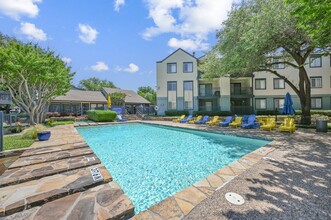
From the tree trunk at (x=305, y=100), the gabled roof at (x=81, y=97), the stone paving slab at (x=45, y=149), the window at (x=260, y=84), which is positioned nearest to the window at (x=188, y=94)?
the window at (x=260, y=84)

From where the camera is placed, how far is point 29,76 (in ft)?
42.5

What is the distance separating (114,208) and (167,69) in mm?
26251

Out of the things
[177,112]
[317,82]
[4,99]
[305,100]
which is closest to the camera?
[4,99]

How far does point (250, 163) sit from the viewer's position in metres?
5.20

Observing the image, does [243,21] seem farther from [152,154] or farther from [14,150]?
[14,150]

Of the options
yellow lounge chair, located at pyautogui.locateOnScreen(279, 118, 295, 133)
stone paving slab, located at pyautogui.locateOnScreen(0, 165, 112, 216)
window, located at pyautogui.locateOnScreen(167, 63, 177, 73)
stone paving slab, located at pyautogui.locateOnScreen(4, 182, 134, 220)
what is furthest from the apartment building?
stone paving slab, located at pyautogui.locateOnScreen(4, 182, 134, 220)

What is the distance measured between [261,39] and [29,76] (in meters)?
16.3

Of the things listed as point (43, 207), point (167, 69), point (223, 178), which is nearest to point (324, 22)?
point (223, 178)

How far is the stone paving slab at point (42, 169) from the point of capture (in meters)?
4.09

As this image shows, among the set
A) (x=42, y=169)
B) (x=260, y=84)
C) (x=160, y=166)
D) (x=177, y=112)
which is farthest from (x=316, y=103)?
(x=42, y=169)

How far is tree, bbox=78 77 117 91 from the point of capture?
58388 mm

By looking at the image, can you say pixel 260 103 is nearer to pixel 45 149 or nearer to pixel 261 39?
pixel 261 39

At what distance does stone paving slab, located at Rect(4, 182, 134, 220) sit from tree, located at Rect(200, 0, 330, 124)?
1124 cm

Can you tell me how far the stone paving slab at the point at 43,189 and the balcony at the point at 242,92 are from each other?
2473cm
